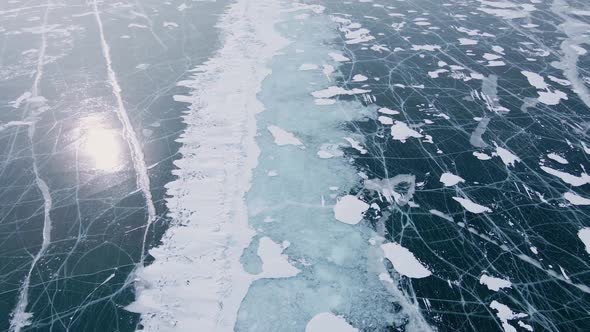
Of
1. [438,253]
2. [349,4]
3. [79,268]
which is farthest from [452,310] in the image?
[349,4]

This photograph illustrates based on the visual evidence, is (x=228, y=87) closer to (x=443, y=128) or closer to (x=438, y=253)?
(x=443, y=128)

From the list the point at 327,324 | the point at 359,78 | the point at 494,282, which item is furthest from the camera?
the point at 359,78

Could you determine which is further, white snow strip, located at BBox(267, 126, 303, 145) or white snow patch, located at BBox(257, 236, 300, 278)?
white snow strip, located at BBox(267, 126, 303, 145)

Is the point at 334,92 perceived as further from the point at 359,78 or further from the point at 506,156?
the point at 506,156

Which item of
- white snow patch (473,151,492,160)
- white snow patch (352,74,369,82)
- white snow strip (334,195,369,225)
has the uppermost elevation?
white snow patch (352,74,369,82)

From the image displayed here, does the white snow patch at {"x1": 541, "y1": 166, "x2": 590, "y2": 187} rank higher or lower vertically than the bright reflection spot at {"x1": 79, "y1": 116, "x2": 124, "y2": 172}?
lower

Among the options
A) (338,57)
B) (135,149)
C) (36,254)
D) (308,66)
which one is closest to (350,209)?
(135,149)

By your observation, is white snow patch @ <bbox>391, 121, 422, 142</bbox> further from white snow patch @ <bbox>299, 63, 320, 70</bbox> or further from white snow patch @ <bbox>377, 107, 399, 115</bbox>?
white snow patch @ <bbox>299, 63, 320, 70</bbox>

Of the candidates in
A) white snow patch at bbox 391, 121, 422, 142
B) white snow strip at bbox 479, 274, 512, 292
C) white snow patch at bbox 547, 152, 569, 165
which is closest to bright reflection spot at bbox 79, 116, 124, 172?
white snow patch at bbox 391, 121, 422, 142

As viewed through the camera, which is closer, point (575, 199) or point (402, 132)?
point (575, 199)
